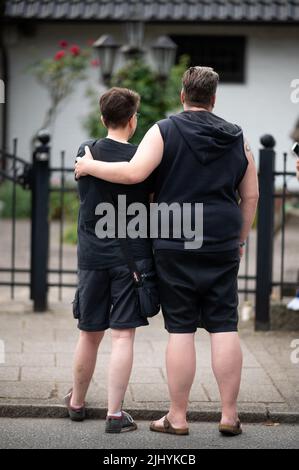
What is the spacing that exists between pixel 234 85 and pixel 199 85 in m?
12.4

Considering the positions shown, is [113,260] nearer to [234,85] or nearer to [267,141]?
[267,141]

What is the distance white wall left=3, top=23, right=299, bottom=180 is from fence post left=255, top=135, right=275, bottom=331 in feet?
30.9

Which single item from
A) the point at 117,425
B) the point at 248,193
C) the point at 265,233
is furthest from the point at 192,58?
the point at 117,425

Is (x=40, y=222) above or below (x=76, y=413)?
above

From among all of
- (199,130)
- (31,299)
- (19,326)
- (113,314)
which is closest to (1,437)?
(113,314)

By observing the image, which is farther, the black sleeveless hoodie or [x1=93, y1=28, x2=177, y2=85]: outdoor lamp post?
[x1=93, y1=28, x2=177, y2=85]: outdoor lamp post

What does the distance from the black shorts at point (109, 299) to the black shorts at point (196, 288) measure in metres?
0.13

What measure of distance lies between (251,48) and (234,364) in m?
12.8

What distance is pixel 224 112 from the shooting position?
56.2ft

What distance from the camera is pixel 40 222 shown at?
7.99 metres

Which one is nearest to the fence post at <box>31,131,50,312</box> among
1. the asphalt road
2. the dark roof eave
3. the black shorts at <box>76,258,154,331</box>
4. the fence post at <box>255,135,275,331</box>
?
the fence post at <box>255,135,275,331</box>

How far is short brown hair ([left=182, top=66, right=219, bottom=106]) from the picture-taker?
481 cm

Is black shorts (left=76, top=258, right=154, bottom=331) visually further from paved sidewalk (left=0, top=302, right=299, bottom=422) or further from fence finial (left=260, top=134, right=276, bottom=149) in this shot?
fence finial (left=260, top=134, right=276, bottom=149)

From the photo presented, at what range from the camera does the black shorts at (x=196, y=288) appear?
4.81 meters
